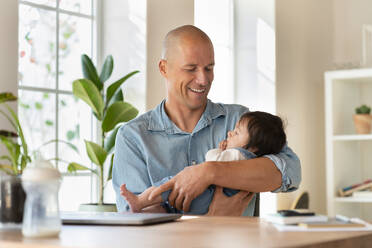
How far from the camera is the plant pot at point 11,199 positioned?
1.37m

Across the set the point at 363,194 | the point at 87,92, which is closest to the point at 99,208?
the point at 87,92

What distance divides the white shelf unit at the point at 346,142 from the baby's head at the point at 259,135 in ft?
9.14

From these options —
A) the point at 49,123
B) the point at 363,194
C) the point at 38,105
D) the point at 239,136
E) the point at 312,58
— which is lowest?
the point at 363,194

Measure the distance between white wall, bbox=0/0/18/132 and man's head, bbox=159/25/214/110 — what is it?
3.12ft

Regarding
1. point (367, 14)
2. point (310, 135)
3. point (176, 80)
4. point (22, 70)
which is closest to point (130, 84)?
point (22, 70)

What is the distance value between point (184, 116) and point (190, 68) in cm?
19

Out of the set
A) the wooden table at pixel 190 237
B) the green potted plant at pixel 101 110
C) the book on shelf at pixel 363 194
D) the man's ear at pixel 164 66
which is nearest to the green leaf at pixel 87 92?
the green potted plant at pixel 101 110

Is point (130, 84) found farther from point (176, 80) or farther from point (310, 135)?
point (310, 135)

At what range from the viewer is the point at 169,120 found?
2.51m

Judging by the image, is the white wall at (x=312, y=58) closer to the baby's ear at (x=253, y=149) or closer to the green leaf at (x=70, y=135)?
the green leaf at (x=70, y=135)

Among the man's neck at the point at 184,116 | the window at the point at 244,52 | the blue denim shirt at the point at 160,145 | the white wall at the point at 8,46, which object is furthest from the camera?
the window at the point at 244,52

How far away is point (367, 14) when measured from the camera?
18.1ft

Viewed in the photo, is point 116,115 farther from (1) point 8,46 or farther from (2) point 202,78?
(2) point 202,78

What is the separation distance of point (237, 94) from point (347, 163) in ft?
3.46
